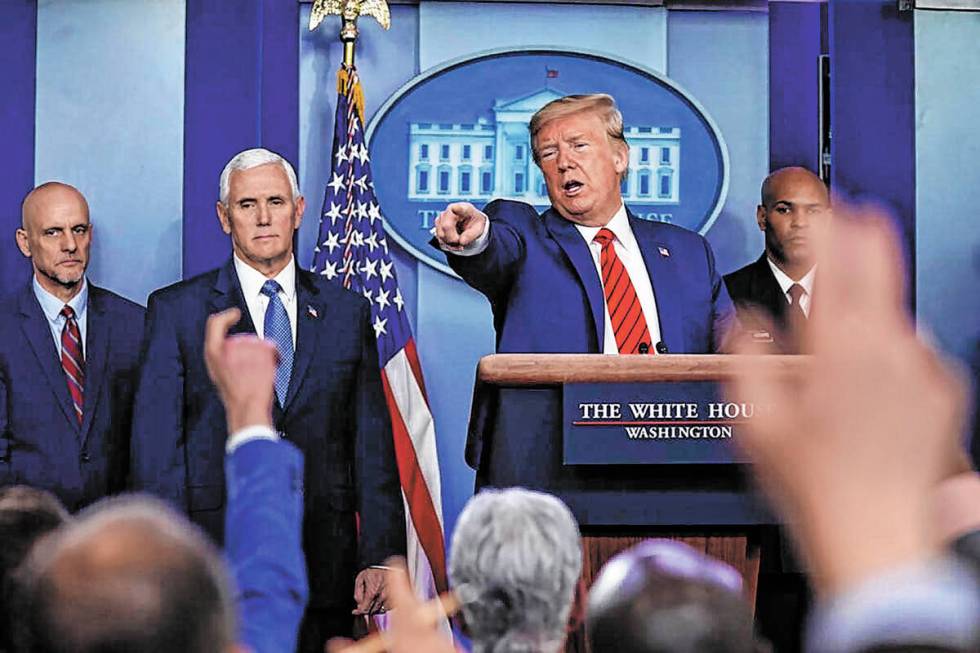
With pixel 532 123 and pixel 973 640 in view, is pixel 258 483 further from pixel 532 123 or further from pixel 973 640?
pixel 532 123

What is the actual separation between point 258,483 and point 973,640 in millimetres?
904

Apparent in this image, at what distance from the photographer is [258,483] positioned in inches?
64.0

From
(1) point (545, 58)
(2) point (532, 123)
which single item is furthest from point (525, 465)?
(1) point (545, 58)

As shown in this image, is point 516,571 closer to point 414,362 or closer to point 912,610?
point 912,610

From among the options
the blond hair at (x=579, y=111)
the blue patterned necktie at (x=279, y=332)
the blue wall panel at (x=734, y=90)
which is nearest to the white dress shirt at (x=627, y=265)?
the blond hair at (x=579, y=111)

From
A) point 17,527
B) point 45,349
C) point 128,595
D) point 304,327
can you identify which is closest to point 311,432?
point 304,327

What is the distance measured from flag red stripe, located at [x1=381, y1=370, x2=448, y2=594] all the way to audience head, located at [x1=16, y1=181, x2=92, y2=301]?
3.55ft

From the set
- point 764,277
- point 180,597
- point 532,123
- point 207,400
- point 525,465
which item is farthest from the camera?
point 764,277

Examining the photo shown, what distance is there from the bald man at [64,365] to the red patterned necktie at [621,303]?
1.56 meters

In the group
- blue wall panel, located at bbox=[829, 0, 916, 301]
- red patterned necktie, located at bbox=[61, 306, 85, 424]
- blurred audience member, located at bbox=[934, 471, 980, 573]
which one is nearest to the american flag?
red patterned necktie, located at bbox=[61, 306, 85, 424]

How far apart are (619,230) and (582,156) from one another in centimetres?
25

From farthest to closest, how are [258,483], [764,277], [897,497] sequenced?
[764,277]
[258,483]
[897,497]

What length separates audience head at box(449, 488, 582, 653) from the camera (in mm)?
1802

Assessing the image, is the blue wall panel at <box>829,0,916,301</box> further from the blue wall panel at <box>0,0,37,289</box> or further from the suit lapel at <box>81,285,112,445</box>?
the blue wall panel at <box>0,0,37,289</box>
